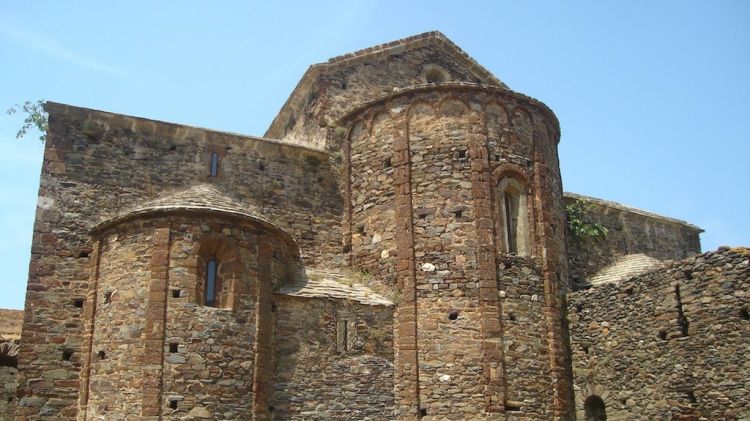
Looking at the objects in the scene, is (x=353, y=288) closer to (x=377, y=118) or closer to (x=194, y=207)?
(x=194, y=207)

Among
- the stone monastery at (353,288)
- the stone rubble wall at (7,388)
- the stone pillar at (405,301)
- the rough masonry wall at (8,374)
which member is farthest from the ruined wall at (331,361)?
the stone rubble wall at (7,388)

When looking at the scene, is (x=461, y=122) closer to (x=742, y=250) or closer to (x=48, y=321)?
(x=742, y=250)

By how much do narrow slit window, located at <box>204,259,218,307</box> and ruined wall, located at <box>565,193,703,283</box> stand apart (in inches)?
368

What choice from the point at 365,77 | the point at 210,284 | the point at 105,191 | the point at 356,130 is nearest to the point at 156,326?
the point at 210,284

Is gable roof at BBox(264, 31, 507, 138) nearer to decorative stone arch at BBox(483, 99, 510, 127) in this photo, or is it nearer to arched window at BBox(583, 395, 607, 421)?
decorative stone arch at BBox(483, 99, 510, 127)

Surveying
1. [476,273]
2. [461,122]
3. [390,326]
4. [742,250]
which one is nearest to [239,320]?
[390,326]

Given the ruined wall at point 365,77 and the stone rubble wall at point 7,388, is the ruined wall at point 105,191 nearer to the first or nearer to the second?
the ruined wall at point 365,77

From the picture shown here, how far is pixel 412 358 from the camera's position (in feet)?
52.4

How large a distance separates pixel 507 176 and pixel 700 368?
554cm

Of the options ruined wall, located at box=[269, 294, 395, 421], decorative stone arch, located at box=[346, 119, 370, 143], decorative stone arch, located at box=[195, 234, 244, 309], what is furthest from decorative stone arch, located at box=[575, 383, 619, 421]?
decorative stone arch, located at box=[195, 234, 244, 309]

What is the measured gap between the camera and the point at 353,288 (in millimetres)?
16969

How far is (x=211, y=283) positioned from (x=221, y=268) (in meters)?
0.34

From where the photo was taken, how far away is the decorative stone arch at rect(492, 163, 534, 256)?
56.6 feet

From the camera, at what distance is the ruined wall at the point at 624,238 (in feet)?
67.7
